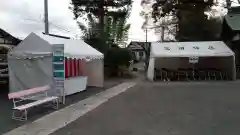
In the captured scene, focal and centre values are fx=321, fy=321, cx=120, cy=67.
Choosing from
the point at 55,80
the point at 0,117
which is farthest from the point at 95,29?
the point at 0,117

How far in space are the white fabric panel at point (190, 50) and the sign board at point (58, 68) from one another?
440 inches

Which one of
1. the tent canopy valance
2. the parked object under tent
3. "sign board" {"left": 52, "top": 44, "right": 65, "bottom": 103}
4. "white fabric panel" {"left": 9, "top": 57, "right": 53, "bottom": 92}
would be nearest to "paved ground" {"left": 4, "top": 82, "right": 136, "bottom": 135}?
"sign board" {"left": 52, "top": 44, "right": 65, "bottom": 103}

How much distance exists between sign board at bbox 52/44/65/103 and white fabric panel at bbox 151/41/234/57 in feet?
36.6

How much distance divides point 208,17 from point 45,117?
95.2ft

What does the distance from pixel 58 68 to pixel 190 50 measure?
1316 cm

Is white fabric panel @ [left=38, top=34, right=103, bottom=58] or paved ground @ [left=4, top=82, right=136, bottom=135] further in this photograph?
white fabric panel @ [left=38, top=34, right=103, bottom=58]

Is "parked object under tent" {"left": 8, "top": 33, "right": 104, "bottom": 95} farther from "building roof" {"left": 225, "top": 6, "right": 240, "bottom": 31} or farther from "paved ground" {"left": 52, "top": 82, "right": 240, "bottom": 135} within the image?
"building roof" {"left": 225, "top": 6, "right": 240, "bottom": 31}

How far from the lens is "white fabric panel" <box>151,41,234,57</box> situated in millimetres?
22664

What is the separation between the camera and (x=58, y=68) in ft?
42.2

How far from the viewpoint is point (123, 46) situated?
30.3 meters

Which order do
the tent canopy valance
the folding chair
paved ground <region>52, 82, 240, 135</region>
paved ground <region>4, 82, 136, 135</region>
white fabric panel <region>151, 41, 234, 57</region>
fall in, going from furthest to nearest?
the folding chair → white fabric panel <region>151, 41, 234, 57</region> → the tent canopy valance → paved ground <region>4, 82, 136, 135</region> → paved ground <region>52, 82, 240, 135</region>

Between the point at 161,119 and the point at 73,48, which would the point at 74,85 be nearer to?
the point at 73,48

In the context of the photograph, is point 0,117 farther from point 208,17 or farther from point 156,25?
point 156,25

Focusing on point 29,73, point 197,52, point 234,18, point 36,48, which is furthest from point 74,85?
point 234,18
